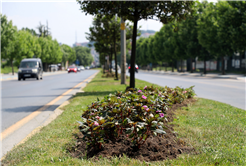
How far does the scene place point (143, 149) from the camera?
3.69m

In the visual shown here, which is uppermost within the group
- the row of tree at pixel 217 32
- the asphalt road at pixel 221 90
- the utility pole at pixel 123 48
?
the row of tree at pixel 217 32

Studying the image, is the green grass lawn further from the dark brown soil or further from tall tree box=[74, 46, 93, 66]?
tall tree box=[74, 46, 93, 66]

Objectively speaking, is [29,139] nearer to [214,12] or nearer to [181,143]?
[181,143]

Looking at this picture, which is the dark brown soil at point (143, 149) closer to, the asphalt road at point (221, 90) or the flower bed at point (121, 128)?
the flower bed at point (121, 128)

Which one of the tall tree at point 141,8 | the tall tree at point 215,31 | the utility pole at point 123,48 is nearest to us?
the tall tree at point 141,8

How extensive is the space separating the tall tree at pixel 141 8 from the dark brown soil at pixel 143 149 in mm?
6584

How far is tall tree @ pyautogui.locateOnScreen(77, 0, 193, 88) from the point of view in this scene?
9.84 metres

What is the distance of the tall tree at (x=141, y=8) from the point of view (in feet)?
32.3

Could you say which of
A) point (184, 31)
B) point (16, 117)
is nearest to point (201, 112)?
point (16, 117)

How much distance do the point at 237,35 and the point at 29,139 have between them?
2967cm

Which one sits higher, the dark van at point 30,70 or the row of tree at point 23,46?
the row of tree at point 23,46

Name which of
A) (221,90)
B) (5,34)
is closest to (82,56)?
(5,34)

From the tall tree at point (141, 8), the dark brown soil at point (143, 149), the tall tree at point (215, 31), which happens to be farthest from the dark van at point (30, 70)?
the dark brown soil at point (143, 149)

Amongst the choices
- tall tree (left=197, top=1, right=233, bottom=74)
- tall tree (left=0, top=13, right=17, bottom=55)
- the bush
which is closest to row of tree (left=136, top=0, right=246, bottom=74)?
tall tree (left=197, top=1, right=233, bottom=74)
